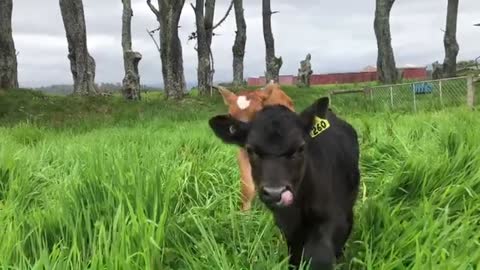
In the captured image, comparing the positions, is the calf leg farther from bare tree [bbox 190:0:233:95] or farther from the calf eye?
bare tree [bbox 190:0:233:95]

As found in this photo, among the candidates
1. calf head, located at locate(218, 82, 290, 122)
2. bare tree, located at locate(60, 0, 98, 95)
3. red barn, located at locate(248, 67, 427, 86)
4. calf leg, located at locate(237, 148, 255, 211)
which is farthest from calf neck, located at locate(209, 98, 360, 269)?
red barn, located at locate(248, 67, 427, 86)

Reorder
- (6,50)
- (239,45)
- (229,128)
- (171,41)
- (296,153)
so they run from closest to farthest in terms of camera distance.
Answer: (296,153)
(229,128)
(6,50)
(171,41)
(239,45)

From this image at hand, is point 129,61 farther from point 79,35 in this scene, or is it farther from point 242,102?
point 242,102

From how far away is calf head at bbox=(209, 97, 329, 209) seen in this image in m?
3.05

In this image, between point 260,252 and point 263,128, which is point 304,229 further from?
point 263,128

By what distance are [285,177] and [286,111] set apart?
573 millimetres

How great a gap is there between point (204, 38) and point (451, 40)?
31.4 feet

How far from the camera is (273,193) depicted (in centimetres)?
299

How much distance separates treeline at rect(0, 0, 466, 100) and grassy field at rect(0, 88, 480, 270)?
12817mm

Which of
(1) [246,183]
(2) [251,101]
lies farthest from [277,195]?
(2) [251,101]

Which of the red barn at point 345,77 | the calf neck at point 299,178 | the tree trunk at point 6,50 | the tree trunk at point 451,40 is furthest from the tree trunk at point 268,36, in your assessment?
the calf neck at point 299,178

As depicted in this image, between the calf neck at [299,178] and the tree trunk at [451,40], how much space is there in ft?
72.1

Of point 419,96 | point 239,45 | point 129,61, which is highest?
point 239,45

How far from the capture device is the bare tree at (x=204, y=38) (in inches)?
969
